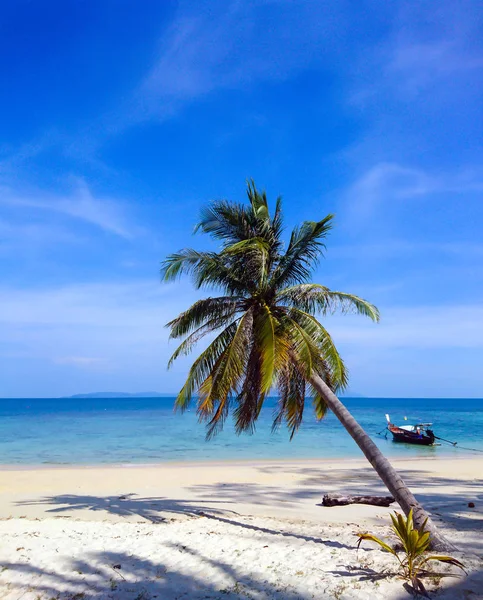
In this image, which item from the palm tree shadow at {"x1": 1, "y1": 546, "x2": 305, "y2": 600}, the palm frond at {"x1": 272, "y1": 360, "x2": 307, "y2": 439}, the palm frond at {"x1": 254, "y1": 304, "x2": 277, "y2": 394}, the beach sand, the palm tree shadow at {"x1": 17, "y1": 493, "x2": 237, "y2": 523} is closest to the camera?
the palm tree shadow at {"x1": 1, "y1": 546, "x2": 305, "y2": 600}

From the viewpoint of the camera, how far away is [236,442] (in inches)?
1217

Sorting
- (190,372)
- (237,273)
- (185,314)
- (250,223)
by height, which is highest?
(250,223)

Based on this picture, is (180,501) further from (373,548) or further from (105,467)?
(105,467)

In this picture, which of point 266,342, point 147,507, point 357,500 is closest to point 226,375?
point 266,342

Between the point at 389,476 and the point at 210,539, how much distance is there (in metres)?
2.93

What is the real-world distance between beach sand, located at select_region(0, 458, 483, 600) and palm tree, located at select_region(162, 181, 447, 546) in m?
2.16

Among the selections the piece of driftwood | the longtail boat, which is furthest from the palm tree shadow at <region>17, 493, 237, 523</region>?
the longtail boat

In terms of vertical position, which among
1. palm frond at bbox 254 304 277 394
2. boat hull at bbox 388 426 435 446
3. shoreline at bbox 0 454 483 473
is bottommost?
shoreline at bbox 0 454 483 473

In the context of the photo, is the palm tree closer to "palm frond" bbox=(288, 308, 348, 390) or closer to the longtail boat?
"palm frond" bbox=(288, 308, 348, 390)

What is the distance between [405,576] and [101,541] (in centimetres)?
438

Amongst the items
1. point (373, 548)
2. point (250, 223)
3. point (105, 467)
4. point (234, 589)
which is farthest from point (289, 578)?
point (105, 467)

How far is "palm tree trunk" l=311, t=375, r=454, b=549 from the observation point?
6.58 meters

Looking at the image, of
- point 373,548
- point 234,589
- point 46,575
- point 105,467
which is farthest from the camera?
point 105,467

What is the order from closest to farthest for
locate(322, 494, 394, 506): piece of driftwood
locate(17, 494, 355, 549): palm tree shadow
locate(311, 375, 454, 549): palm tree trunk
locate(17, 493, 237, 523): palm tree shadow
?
locate(311, 375, 454, 549): palm tree trunk → locate(17, 494, 355, 549): palm tree shadow → locate(322, 494, 394, 506): piece of driftwood → locate(17, 493, 237, 523): palm tree shadow
